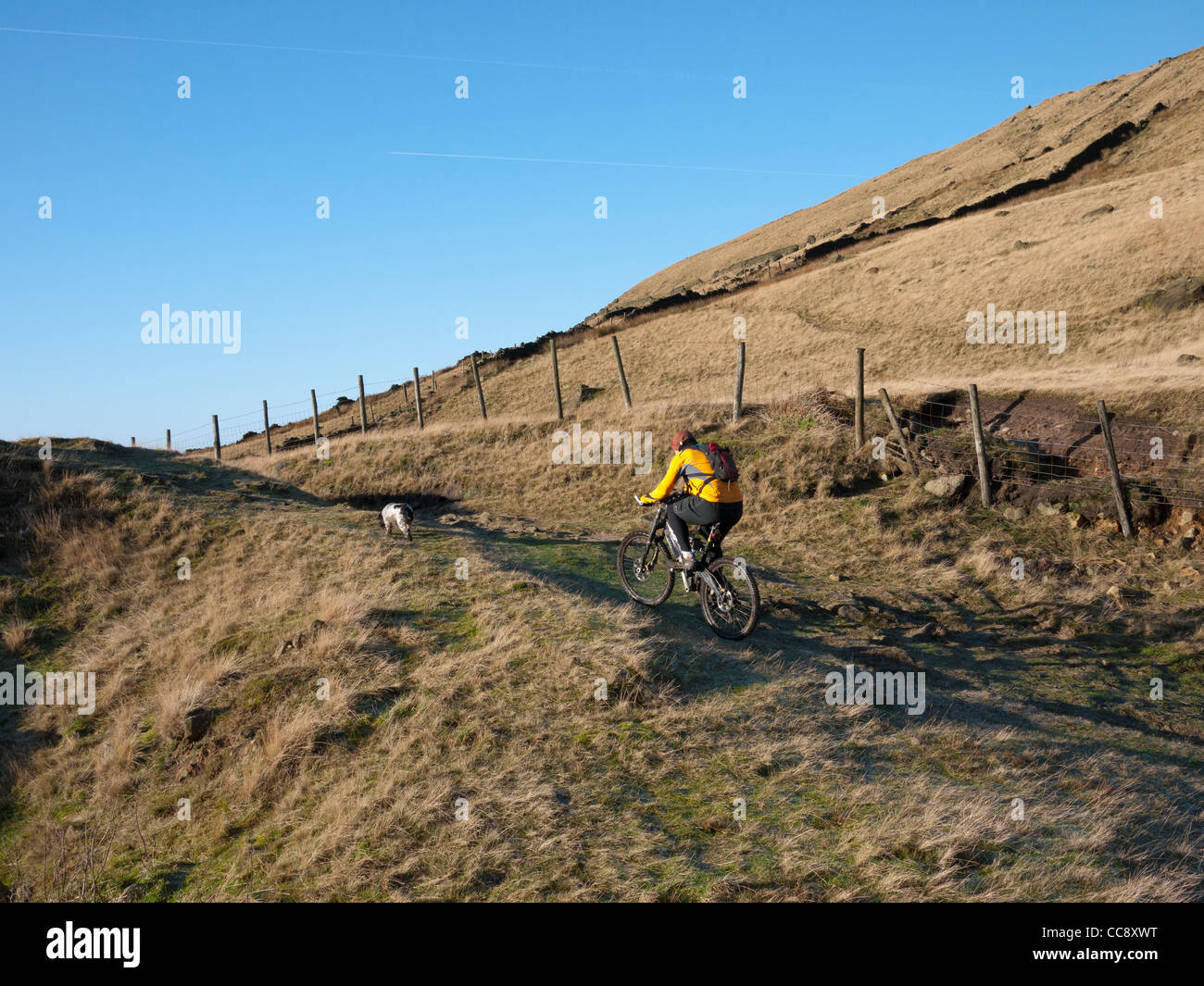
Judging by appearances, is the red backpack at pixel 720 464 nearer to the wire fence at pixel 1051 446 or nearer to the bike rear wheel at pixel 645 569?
the bike rear wheel at pixel 645 569

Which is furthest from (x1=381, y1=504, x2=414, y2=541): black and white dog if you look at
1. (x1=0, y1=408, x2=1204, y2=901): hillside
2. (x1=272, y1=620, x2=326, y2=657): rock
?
(x1=272, y1=620, x2=326, y2=657): rock

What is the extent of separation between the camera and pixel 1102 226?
35.4m

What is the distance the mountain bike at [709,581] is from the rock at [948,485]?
803 cm

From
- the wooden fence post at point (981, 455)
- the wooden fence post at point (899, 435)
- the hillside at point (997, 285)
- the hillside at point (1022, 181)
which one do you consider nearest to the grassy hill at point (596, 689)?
the wooden fence post at point (899, 435)

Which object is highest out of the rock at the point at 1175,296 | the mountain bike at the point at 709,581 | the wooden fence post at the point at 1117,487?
the rock at the point at 1175,296

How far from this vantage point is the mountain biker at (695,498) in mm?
9242

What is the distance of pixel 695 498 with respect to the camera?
9547 millimetres

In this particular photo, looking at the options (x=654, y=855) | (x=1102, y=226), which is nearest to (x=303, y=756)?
(x=654, y=855)

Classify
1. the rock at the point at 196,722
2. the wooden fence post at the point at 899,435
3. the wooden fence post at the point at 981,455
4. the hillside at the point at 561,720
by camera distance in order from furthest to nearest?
the wooden fence post at the point at 899,435, the wooden fence post at the point at 981,455, the rock at the point at 196,722, the hillside at the point at 561,720

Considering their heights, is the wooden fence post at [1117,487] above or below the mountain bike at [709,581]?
above

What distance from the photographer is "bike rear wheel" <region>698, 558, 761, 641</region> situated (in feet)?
30.5

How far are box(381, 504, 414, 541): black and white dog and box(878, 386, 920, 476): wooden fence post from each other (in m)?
11.3

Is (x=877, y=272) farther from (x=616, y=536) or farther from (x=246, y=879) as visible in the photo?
(x=246, y=879)
